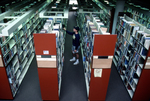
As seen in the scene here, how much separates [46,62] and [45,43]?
1.79 ft

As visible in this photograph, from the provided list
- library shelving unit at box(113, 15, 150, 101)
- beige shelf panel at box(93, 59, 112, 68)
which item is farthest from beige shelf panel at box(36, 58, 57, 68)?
library shelving unit at box(113, 15, 150, 101)

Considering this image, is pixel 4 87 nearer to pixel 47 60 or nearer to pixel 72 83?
pixel 47 60

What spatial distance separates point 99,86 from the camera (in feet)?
12.4

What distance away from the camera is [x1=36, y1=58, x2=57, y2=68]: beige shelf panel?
336 centimetres

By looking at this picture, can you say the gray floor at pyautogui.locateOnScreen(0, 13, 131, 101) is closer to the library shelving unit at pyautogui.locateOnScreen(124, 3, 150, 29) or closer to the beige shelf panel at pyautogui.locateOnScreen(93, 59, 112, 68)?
the beige shelf panel at pyautogui.locateOnScreen(93, 59, 112, 68)

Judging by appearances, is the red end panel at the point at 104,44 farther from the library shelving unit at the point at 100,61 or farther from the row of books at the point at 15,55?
the row of books at the point at 15,55

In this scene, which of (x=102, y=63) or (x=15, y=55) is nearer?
(x=102, y=63)

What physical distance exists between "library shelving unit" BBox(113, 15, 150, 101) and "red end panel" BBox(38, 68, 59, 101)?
7.74ft

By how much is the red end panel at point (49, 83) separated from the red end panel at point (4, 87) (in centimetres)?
99

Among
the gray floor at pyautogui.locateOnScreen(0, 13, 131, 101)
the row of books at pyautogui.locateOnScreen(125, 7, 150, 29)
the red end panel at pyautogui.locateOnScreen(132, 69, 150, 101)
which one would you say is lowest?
the gray floor at pyautogui.locateOnScreen(0, 13, 131, 101)

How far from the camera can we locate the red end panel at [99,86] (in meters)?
3.59

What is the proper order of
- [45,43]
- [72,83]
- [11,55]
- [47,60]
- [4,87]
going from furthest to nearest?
1. [72,83]
2. [11,55]
3. [4,87]
4. [47,60]
5. [45,43]

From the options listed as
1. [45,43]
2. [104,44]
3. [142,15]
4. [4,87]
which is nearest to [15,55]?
[4,87]

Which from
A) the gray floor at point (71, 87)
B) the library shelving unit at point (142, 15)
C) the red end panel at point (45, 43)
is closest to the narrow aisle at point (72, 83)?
the gray floor at point (71, 87)
